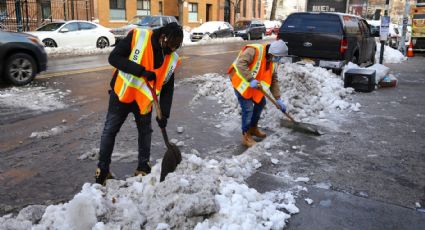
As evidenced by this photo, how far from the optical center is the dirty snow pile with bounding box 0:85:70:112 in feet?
25.3

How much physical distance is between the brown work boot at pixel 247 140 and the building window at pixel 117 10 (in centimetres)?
2723

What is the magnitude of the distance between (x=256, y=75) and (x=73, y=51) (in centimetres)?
1393

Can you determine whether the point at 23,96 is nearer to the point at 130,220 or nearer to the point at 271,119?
the point at 271,119

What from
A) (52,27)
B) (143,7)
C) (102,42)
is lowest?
(102,42)

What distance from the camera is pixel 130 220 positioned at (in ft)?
10.9

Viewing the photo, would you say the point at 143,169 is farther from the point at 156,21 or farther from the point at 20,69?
the point at 156,21

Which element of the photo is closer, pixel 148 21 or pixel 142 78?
pixel 142 78

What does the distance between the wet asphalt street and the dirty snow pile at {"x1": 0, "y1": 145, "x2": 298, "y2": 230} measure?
43cm

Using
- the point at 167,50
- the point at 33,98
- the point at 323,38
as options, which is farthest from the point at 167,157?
the point at 323,38

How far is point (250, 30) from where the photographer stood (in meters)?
33.3

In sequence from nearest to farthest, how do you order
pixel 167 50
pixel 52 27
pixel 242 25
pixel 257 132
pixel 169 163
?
pixel 167 50, pixel 169 163, pixel 257 132, pixel 52 27, pixel 242 25

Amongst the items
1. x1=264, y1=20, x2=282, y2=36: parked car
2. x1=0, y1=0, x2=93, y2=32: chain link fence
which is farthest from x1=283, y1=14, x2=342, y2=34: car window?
x1=264, y1=20, x2=282, y2=36: parked car

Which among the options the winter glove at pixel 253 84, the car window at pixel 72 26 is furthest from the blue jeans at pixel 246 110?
the car window at pixel 72 26

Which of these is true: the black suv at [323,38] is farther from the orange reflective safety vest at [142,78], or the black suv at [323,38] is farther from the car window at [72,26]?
the car window at [72,26]
